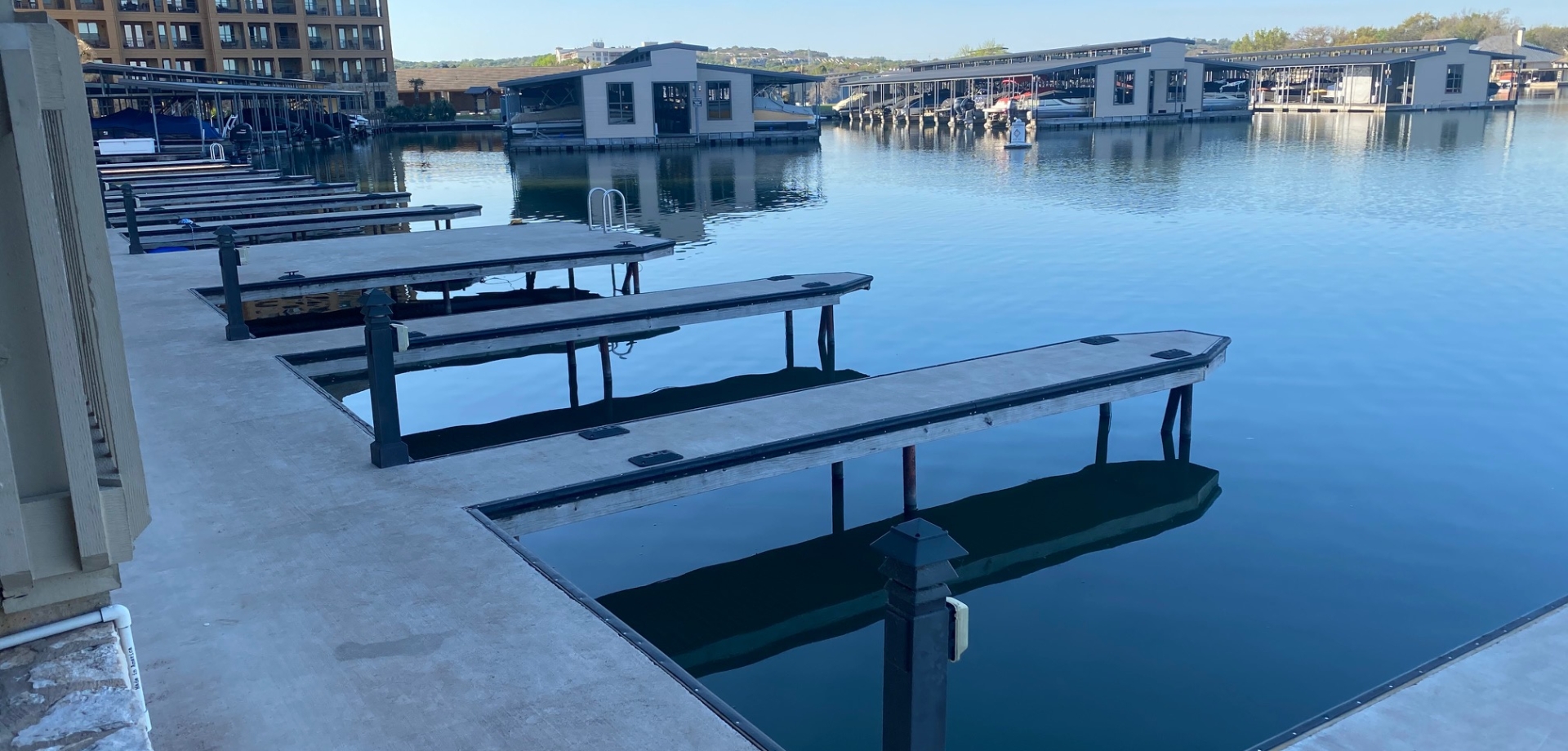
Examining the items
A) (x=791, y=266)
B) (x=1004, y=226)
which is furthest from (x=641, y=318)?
(x=1004, y=226)

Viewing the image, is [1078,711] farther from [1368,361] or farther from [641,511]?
[1368,361]

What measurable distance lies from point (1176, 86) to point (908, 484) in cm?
9281

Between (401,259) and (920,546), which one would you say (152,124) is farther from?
(920,546)

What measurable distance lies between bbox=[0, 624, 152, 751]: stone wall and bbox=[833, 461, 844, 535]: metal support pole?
25.8 feet

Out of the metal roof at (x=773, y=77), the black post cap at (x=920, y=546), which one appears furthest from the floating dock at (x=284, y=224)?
the metal roof at (x=773, y=77)

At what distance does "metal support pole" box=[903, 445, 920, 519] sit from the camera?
11.1 m

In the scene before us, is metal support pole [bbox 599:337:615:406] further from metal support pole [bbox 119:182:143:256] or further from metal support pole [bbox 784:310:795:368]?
metal support pole [bbox 119:182:143:256]

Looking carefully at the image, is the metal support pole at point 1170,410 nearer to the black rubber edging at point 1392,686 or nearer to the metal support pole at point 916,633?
the black rubber edging at point 1392,686

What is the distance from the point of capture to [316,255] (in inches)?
830

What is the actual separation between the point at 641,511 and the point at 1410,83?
11347 cm

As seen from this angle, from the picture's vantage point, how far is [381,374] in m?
9.18

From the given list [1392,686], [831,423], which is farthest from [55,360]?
[831,423]

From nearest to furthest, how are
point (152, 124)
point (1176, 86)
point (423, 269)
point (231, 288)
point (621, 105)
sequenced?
point (231, 288) < point (423, 269) < point (152, 124) < point (621, 105) < point (1176, 86)

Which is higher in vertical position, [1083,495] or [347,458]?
[347,458]
